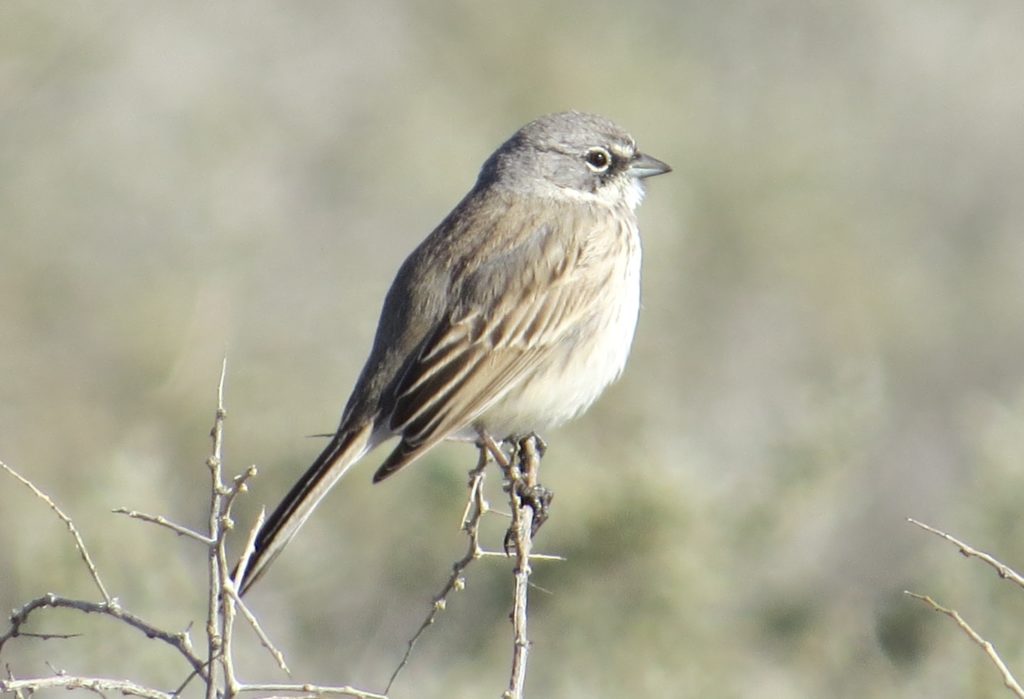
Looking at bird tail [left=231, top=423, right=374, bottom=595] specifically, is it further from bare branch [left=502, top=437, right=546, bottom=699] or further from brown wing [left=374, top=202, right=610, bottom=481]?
bare branch [left=502, top=437, right=546, bottom=699]

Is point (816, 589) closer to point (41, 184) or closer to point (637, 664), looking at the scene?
point (637, 664)

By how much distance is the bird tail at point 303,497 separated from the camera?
470 cm

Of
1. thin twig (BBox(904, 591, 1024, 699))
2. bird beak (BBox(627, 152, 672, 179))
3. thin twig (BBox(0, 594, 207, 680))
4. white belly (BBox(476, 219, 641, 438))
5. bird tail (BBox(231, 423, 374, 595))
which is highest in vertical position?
bird beak (BBox(627, 152, 672, 179))

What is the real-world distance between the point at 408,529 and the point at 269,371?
1.87 meters

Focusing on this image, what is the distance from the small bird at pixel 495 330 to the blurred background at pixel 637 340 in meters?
1.72

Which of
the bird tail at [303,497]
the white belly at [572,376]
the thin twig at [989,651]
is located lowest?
the thin twig at [989,651]

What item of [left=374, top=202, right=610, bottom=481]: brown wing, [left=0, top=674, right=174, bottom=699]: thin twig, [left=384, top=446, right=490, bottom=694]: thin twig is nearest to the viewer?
[left=0, top=674, right=174, bottom=699]: thin twig

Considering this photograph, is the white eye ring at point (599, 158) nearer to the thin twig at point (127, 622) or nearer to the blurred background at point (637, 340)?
the blurred background at point (637, 340)

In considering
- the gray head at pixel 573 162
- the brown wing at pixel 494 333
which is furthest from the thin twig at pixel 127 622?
the gray head at pixel 573 162

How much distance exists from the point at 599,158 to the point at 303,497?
1972mm

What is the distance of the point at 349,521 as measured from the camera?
792cm

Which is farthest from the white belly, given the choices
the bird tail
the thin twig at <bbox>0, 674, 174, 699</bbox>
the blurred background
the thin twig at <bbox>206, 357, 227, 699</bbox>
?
the thin twig at <bbox>0, 674, 174, 699</bbox>

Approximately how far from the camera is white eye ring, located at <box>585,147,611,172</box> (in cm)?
619

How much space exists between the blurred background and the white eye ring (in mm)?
1615
